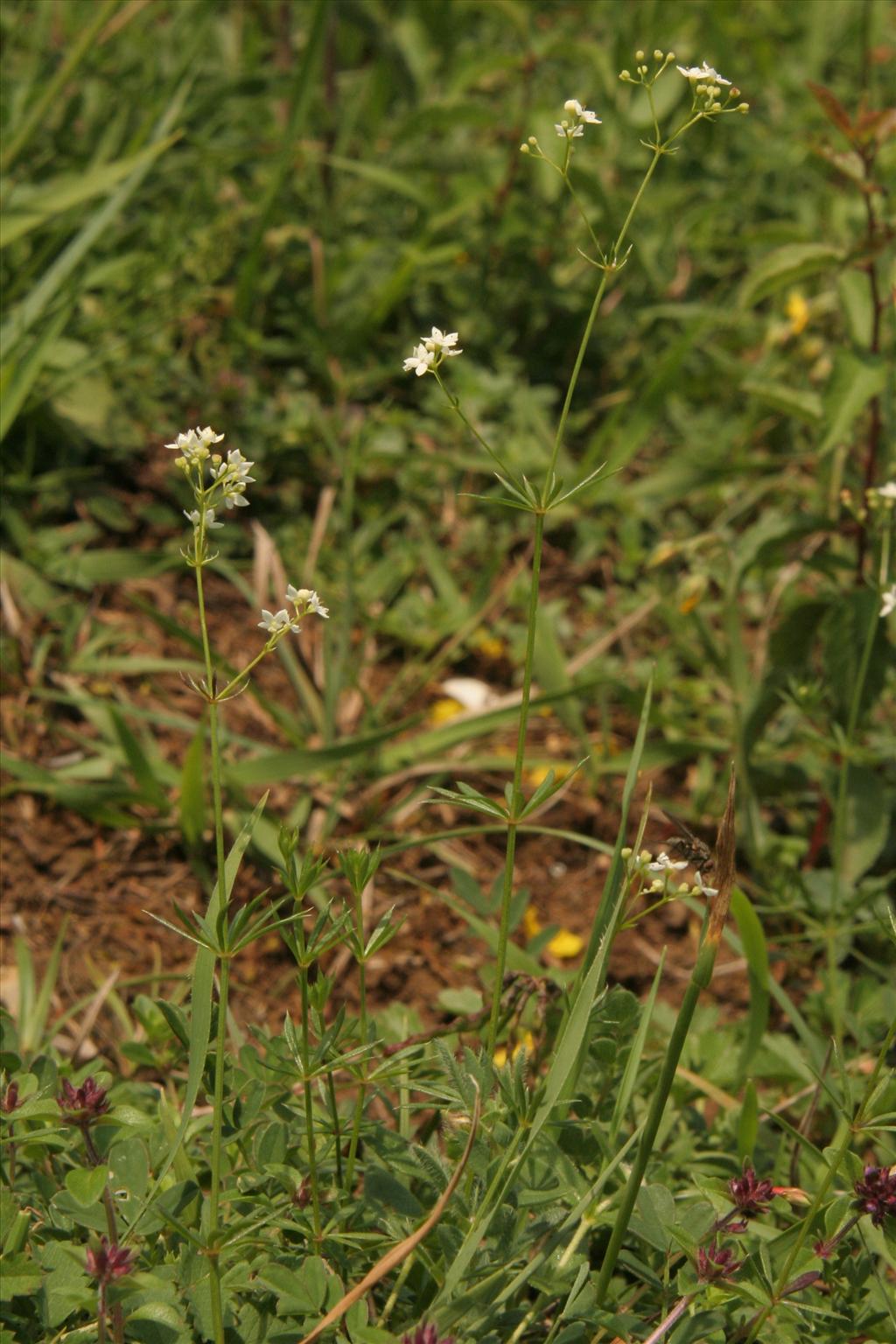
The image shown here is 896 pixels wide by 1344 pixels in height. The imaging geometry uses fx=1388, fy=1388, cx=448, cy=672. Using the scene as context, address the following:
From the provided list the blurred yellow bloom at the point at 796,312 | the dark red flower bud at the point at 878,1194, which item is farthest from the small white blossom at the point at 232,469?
the blurred yellow bloom at the point at 796,312

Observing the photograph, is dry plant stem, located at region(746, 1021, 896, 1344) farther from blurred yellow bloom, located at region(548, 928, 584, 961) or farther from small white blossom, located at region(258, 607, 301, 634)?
blurred yellow bloom, located at region(548, 928, 584, 961)

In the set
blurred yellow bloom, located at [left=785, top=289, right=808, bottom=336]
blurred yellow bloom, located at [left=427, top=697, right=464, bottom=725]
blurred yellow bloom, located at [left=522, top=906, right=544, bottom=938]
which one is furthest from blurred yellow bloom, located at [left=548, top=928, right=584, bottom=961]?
blurred yellow bloom, located at [left=785, top=289, right=808, bottom=336]

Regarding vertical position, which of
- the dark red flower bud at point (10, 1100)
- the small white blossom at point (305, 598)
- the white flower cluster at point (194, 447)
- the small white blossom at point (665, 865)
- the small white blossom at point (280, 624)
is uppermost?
the white flower cluster at point (194, 447)

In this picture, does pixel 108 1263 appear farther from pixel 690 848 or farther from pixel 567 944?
pixel 567 944

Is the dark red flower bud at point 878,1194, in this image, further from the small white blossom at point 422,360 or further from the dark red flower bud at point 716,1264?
the small white blossom at point 422,360

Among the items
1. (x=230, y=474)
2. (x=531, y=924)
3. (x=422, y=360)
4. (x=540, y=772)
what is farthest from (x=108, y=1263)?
(x=540, y=772)

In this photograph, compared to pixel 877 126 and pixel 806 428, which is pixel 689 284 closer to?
pixel 806 428
